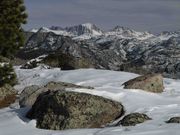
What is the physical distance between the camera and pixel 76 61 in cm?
3838

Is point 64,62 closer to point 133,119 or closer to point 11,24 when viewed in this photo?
point 11,24

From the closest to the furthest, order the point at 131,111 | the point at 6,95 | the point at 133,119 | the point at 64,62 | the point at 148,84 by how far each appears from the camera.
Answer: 1. the point at 133,119
2. the point at 131,111
3. the point at 148,84
4. the point at 6,95
5. the point at 64,62

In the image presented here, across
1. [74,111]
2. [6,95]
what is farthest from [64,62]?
[74,111]

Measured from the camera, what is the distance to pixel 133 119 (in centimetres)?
1341

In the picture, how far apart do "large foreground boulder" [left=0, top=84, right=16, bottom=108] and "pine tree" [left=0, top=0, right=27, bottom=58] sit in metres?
2.40

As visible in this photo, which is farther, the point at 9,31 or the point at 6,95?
the point at 9,31

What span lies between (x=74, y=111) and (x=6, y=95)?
7.22m

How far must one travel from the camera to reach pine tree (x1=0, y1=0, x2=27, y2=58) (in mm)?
22734

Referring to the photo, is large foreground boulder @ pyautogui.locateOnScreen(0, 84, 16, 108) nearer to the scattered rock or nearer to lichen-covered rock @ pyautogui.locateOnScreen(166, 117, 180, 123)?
lichen-covered rock @ pyautogui.locateOnScreen(166, 117, 180, 123)

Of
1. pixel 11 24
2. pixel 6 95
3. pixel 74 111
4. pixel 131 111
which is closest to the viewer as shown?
pixel 74 111

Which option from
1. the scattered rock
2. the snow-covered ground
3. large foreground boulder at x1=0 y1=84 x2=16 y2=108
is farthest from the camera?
the scattered rock

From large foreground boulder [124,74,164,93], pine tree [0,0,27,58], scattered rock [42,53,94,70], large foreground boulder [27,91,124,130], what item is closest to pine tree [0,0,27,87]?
pine tree [0,0,27,58]

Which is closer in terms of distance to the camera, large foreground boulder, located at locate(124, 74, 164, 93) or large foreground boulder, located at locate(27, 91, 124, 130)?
large foreground boulder, located at locate(27, 91, 124, 130)

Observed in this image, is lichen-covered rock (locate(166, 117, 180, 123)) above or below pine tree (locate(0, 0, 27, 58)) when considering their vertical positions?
below
